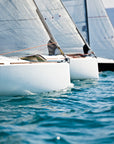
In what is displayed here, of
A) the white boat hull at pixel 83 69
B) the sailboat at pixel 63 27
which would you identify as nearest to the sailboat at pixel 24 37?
the white boat hull at pixel 83 69

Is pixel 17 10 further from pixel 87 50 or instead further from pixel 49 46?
pixel 87 50

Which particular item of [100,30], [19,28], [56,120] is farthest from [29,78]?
[100,30]

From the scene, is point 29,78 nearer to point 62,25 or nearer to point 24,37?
point 24,37

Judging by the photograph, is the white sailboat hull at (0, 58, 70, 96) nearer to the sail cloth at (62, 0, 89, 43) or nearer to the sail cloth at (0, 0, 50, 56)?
the sail cloth at (0, 0, 50, 56)

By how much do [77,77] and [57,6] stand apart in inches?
158

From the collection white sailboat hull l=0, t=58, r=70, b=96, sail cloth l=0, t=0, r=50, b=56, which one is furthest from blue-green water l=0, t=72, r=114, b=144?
sail cloth l=0, t=0, r=50, b=56

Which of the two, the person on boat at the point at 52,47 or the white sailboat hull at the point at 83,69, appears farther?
the white sailboat hull at the point at 83,69

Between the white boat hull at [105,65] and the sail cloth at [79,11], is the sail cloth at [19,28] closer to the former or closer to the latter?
the white boat hull at [105,65]

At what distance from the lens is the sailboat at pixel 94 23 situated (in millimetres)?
17188

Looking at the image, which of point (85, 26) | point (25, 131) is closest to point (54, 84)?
point (25, 131)

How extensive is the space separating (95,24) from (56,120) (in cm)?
1461

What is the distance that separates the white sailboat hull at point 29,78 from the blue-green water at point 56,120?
0.58ft

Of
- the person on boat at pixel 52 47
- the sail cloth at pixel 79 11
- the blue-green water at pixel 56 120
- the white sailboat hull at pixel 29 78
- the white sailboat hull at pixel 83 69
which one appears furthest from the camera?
the sail cloth at pixel 79 11

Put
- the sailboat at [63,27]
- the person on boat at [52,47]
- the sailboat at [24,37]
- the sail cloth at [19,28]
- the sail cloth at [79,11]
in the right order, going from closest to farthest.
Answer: the sailboat at [24,37], the sail cloth at [19,28], the person on boat at [52,47], the sailboat at [63,27], the sail cloth at [79,11]
